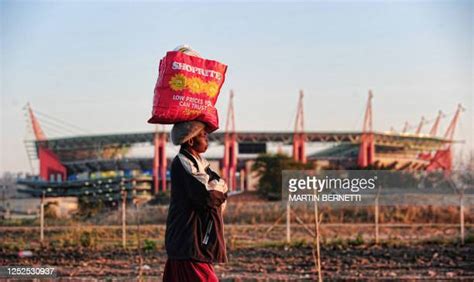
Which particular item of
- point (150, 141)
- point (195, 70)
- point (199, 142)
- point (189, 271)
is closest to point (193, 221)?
point (189, 271)

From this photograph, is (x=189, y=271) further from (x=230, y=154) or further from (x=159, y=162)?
(x=230, y=154)

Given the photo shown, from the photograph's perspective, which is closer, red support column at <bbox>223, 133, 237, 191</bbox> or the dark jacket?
the dark jacket

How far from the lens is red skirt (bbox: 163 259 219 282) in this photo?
3.97 meters

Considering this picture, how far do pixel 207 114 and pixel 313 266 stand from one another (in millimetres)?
9079

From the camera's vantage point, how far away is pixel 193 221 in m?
3.98

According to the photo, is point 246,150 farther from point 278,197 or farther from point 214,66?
point 214,66

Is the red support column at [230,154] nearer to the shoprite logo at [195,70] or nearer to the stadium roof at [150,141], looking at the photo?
the stadium roof at [150,141]

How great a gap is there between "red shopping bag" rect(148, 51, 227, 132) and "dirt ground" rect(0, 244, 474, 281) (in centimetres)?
702

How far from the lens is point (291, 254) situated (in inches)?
594

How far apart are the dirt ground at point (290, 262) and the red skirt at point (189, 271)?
22.8 feet
